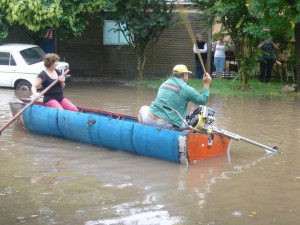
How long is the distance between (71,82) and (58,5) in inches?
179

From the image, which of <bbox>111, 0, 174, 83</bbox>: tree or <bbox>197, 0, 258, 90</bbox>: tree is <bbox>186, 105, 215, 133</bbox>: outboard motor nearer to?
<bbox>197, 0, 258, 90</bbox>: tree

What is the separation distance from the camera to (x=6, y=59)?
17.7m

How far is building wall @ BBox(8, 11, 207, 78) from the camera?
22.4 metres

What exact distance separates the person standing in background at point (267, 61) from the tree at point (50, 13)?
5.48m

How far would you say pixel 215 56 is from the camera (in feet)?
68.5

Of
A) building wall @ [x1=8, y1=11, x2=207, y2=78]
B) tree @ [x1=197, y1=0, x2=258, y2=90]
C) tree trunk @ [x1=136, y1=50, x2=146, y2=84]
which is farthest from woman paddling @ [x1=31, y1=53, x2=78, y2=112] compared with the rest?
building wall @ [x1=8, y1=11, x2=207, y2=78]

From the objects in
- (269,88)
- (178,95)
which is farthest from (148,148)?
(269,88)

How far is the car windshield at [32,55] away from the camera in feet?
57.9

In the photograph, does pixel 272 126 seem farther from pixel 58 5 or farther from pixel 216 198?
pixel 58 5

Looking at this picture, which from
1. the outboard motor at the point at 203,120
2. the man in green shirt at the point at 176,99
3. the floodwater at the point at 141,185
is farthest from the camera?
the man in green shirt at the point at 176,99

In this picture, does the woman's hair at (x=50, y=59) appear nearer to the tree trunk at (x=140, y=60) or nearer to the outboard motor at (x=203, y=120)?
the outboard motor at (x=203, y=120)

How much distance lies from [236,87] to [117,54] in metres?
6.65

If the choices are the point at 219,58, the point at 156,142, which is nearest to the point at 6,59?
the point at 219,58

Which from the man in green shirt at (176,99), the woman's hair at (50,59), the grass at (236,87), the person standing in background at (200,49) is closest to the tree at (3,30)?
the grass at (236,87)
